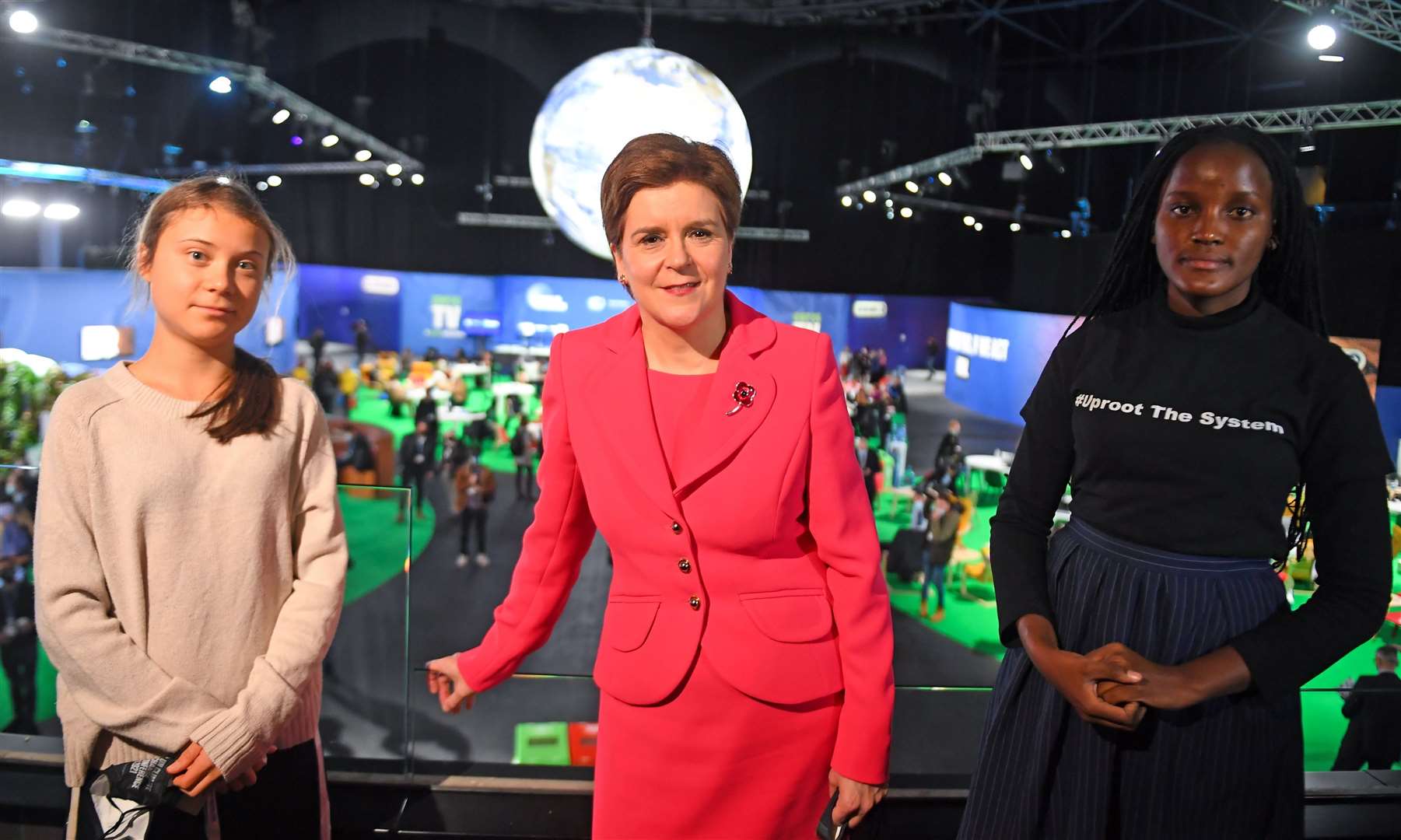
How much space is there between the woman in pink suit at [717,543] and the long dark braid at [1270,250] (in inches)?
17.9

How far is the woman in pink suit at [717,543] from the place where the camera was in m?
1.40

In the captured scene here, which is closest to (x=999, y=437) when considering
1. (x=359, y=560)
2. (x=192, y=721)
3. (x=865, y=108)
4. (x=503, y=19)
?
(x=865, y=108)

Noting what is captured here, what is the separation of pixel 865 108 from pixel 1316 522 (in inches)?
605

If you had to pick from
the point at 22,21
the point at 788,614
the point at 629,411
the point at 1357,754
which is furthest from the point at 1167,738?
the point at 22,21

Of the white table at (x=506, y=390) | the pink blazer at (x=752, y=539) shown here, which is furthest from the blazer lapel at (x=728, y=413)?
the white table at (x=506, y=390)

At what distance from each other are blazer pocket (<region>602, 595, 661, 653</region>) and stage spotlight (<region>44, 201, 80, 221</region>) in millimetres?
13389

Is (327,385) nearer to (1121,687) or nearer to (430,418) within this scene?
(430,418)

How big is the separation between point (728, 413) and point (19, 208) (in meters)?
13.5

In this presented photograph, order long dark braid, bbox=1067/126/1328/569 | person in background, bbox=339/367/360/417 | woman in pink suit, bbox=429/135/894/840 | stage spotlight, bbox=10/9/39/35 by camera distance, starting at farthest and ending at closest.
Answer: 1. person in background, bbox=339/367/360/417
2. stage spotlight, bbox=10/9/39/35
3. woman in pink suit, bbox=429/135/894/840
4. long dark braid, bbox=1067/126/1328/569

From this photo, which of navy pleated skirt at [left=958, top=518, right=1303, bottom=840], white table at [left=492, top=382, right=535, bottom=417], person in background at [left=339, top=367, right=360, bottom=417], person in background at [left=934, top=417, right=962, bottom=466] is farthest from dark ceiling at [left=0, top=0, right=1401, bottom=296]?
navy pleated skirt at [left=958, top=518, right=1303, bottom=840]

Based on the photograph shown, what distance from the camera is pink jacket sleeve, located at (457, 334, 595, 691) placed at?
1.56 m

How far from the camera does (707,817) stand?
147 centimetres

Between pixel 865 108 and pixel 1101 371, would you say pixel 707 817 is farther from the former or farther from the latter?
pixel 865 108

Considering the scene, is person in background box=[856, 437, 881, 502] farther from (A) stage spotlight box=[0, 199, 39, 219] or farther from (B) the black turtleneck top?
(A) stage spotlight box=[0, 199, 39, 219]
